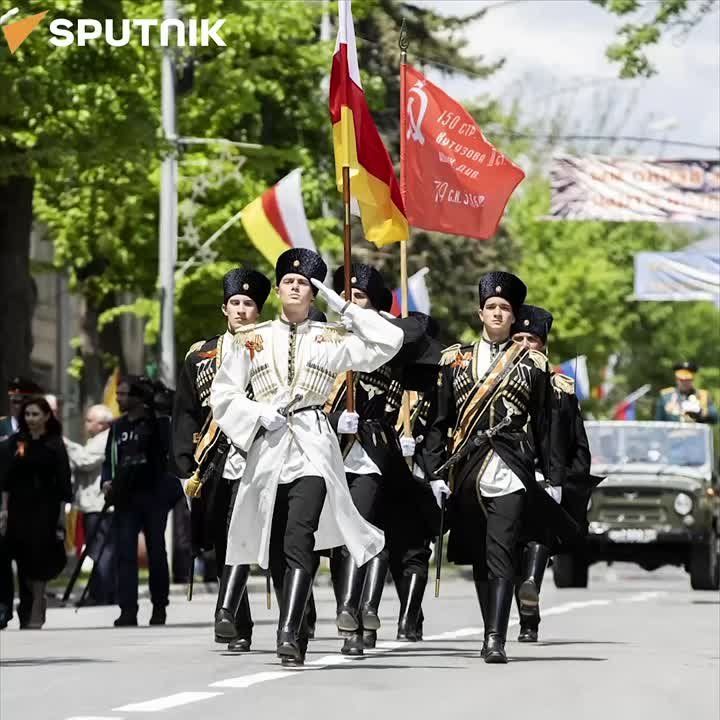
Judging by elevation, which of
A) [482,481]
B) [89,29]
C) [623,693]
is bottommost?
[623,693]

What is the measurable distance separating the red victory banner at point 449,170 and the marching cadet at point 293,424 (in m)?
5.15

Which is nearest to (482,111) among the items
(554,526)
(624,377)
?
(624,377)

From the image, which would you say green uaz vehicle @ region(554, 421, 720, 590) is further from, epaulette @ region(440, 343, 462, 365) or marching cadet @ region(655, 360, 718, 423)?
epaulette @ region(440, 343, 462, 365)

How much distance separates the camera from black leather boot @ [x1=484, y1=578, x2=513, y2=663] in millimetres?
14125

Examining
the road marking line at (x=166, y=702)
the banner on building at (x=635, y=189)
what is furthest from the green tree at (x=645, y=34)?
the road marking line at (x=166, y=702)

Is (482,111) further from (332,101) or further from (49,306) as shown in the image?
(332,101)

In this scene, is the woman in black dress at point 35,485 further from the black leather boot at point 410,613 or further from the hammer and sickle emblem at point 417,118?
the black leather boot at point 410,613

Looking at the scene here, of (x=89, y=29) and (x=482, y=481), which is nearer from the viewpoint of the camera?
(x=482, y=481)

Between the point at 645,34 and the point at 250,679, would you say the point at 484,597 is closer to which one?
the point at 250,679

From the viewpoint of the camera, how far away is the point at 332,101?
16703 millimetres

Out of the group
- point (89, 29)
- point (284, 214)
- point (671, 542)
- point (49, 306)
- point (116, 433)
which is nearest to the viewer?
point (116, 433)

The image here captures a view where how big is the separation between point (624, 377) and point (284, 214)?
174 ft

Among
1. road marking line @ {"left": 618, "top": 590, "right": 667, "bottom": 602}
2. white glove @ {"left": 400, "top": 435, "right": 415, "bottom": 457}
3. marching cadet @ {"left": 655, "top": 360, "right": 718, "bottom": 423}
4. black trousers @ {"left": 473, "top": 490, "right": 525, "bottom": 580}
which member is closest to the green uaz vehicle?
marching cadet @ {"left": 655, "top": 360, "right": 718, "bottom": 423}

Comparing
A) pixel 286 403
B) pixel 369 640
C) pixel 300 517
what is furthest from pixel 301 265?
pixel 369 640
